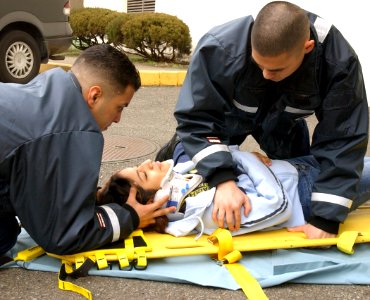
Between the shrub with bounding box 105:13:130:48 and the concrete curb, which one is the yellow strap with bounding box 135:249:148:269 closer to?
the concrete curb

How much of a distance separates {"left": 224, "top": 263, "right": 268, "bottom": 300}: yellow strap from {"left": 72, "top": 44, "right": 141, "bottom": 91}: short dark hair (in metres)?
0.99

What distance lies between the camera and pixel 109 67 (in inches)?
111

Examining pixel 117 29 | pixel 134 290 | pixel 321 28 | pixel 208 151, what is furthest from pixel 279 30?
pixel 117 29

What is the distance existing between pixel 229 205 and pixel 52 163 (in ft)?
2.98

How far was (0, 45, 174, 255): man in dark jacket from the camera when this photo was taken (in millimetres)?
2527

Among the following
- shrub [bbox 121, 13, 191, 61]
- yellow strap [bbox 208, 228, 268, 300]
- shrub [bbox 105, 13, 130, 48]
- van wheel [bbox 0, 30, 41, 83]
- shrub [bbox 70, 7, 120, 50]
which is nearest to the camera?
yellow strap [bbox 208, 228, 268, 300]

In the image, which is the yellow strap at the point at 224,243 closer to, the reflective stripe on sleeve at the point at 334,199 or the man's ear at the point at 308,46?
the reflective stripe on sleeve at the point at 334,199

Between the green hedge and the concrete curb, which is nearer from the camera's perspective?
the concrete curb

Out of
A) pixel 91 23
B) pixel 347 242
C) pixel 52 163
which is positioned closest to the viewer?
pixel 52 163

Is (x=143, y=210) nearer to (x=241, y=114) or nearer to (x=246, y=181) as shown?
(x=246, y=181)

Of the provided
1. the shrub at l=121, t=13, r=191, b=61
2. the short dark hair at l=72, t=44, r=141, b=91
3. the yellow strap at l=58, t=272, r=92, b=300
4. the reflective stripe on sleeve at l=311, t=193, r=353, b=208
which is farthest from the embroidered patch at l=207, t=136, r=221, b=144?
the shrub at l=121, t=13, r=191, b=61

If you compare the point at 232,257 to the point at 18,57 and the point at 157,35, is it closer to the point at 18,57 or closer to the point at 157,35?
the point at 18,57

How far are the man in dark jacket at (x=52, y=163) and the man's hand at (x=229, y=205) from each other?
1.82 feet

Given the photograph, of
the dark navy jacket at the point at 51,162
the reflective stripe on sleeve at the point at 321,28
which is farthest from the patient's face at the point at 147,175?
the reflective stripe on sleeve at the point at 321,28
